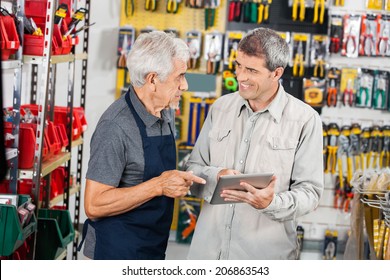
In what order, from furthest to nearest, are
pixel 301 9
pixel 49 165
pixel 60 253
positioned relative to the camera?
1. pixel 301 9
2. pixel 60 253
3. pixel 49 165

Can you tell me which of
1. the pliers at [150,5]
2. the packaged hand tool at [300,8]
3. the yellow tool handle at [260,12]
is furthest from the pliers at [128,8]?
the packaged hand tool at [300,8]

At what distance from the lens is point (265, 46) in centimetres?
264

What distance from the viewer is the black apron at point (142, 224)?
259cm

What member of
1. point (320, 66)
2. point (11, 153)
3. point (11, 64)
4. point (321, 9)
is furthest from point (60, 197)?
point (321, 9)

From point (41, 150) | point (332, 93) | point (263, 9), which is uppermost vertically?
point (263, 9)

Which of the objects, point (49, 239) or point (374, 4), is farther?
point (374, 4)

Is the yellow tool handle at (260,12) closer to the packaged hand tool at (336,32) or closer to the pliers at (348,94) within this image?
the packaged hand tool at (336,32)

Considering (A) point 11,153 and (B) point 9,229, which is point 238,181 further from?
(A) point 11,153

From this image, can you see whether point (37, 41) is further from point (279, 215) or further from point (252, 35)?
point (279, 215)

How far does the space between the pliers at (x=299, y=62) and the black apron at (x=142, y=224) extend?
2992 millimetres

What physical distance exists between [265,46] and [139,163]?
0.65m

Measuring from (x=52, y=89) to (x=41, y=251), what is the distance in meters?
0.97

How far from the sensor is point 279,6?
561 centimetres
